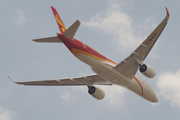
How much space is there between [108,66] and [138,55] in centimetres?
327

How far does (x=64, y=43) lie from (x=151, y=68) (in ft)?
31.5

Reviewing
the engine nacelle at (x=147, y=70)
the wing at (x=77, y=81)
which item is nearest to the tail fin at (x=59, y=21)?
the wing at (x=77, y=81)

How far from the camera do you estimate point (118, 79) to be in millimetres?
27609

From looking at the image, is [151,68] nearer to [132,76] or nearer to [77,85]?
[132,76]

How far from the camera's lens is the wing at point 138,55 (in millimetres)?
23094

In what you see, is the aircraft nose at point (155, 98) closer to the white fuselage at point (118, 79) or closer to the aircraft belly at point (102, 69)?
the white fuselage at point (118, 79)

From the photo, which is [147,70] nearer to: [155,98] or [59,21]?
[155,98]

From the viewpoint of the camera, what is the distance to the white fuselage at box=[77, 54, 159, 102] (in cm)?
2584

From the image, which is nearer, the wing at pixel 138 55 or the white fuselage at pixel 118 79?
the wing at pixel 138 55

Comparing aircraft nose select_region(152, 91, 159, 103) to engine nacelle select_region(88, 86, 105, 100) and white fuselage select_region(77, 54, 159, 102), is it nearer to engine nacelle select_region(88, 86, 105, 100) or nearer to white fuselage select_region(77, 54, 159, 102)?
white fuselage select_region(77, 54, 159, 102)

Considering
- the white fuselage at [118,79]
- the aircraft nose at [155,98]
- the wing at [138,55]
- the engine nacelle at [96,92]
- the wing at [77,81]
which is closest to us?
the wing at [138,55]

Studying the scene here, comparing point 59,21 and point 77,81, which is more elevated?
point 59,21

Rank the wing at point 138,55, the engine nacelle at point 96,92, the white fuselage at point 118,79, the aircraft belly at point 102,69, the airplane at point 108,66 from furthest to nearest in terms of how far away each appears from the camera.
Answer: the engine nacelle at point 96,92 < the white fuselage at point 118,79 < the aircraft belly at point 102,69 < the airplane at point 108,66 < the wing at point 138,55

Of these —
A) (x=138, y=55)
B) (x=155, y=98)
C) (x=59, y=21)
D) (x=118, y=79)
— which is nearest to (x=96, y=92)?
(x=118, y=79)
